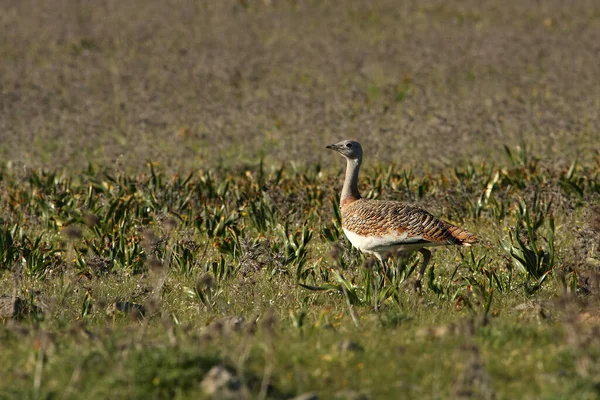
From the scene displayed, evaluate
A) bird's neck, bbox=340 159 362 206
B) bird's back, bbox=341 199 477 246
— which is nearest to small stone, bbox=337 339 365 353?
bird's back, bbox=341 199 477 246

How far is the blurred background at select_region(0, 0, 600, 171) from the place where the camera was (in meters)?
15.0

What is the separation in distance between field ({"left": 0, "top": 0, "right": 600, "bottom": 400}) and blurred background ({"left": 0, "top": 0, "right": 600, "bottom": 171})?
10cm

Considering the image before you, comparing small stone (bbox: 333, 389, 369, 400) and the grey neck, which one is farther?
the grey neck

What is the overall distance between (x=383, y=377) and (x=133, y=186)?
23.4 feet

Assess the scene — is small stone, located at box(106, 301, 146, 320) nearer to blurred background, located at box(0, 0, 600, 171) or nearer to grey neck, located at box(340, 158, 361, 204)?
grey neck, located at box(340, 158, 361, 204)

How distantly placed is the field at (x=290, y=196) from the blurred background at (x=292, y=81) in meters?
0.10

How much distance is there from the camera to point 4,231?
29.5 ft

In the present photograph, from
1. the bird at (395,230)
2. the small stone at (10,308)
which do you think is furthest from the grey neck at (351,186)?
the small stone at (10,308)

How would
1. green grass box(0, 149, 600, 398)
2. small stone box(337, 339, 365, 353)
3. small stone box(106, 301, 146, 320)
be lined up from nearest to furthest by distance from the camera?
green grass box(0, 149, 600, 398) → small stone box(337, 339, 365, 353) → small stone box(106, 301, 146, 320)

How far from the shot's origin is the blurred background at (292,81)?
49.3 ft

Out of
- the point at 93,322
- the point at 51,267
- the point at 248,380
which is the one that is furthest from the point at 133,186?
the point at 248,380

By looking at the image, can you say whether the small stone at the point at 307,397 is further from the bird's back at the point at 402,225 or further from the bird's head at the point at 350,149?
the bird's head at the point at 350,149

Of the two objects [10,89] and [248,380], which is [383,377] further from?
[10,89]

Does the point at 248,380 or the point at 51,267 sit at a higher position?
the point at 248,380
